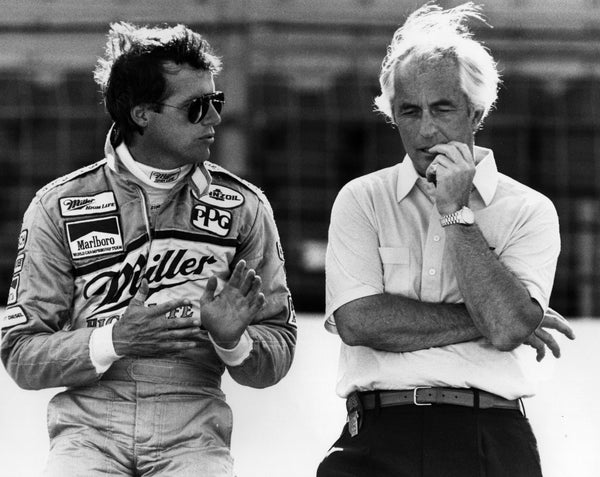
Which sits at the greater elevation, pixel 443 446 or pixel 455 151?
pixel 455 151

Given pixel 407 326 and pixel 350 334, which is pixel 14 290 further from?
pixel 407 326

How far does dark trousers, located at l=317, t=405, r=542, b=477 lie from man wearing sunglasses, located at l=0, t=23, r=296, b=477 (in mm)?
351

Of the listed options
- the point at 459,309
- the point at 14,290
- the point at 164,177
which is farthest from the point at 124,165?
the point at 459,309

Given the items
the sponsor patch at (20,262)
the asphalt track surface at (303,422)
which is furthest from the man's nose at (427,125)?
the asphalt track surface at (303,422)

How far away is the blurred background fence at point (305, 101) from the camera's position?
12.6 m

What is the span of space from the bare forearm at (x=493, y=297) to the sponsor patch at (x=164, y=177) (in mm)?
855

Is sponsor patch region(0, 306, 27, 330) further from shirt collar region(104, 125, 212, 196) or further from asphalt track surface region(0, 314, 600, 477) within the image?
asphalt track surface region(0, 314, 600, 477)

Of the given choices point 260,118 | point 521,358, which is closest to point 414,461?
point 521,358

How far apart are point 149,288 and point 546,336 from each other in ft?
3.65

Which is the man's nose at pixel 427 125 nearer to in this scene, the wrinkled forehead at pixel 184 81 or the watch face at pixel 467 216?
the watch face at pixel 467 216

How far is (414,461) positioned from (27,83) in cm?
1036

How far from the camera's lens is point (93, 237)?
3.68 metres

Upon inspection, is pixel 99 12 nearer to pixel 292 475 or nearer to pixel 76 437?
pixel 292 475

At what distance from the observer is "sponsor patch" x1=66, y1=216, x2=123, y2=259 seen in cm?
367
